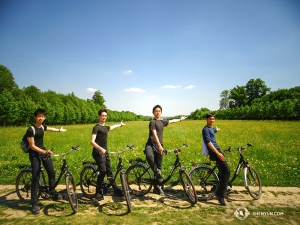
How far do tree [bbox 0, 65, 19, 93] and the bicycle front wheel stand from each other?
84880 mm

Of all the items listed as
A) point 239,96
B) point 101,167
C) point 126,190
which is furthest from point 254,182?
point 239,96

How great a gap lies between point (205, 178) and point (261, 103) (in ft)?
304

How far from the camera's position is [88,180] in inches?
235

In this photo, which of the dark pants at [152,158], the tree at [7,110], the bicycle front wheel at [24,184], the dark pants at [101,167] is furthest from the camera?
the tree at [7,110]

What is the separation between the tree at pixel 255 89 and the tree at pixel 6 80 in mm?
128561

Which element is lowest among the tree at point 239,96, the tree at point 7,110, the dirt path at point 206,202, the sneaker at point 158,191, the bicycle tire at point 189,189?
the dirt path at point 206,202

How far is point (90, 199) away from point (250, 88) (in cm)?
12462

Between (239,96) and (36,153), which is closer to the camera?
(36,153)

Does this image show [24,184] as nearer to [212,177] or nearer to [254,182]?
[212,177]

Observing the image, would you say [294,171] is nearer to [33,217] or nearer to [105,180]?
[105,180]

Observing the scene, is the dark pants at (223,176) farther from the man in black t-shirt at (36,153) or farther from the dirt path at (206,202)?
the man in black t-shirt at (36,153)

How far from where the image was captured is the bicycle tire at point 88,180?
5855mm

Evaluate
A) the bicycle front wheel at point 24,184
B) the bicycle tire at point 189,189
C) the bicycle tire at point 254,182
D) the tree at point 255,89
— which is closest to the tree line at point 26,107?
the bicycle front wheel at point 24,184

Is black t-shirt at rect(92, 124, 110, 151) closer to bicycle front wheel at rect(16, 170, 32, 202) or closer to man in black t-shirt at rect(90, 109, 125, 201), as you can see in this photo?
man in black t-shirt at rect(90, 109, 125, 201)
